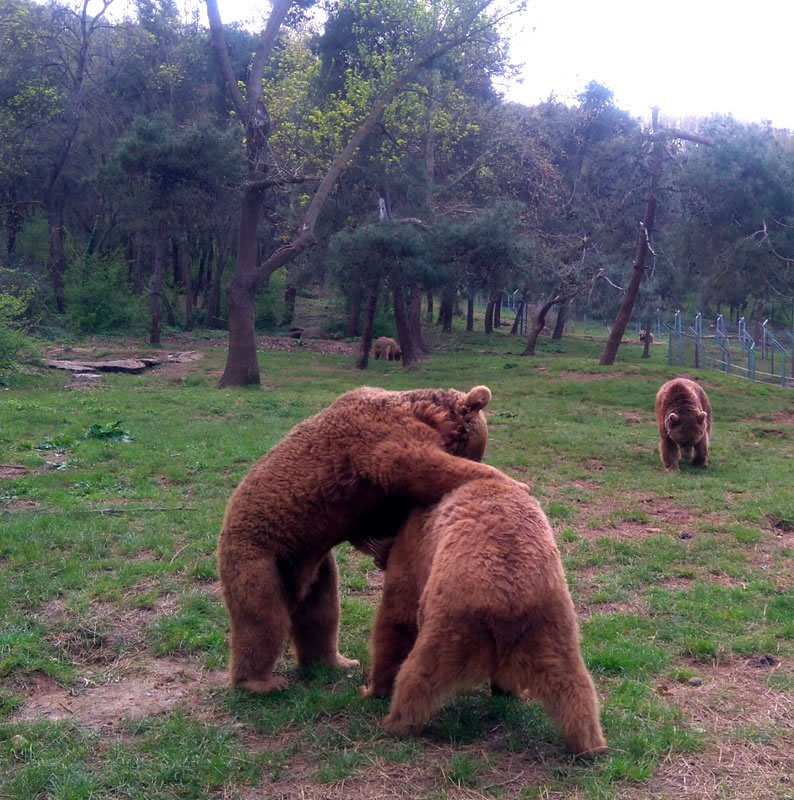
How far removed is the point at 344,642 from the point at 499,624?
2.56 m

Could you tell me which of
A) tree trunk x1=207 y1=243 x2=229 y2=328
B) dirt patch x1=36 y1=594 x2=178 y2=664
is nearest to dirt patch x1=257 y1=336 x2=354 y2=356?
tree trunk x1=207 y1=243 x2=229 y2=328

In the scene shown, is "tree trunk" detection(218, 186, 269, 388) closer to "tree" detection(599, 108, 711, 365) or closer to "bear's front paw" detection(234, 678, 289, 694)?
"tree" detection(599, 108, 711, 365)

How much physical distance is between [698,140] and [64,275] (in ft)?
82.7

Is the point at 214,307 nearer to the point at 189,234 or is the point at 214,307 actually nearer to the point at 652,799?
the point at 189,234

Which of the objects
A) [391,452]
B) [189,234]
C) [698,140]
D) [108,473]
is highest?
[698,140]

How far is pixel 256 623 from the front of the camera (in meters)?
5.36

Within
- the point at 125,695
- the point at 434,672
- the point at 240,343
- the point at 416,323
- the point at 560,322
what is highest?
the point at 560,322

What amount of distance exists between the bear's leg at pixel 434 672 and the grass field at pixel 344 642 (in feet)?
0.79

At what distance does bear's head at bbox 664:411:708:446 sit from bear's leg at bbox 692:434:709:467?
5.1 inches

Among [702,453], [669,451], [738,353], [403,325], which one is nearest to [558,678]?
[669,451]

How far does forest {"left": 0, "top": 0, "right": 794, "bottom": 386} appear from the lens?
76.3 ft

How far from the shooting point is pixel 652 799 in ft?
13.8

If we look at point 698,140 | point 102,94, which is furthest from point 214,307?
point 698,140

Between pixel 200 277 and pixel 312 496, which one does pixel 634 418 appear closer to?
pixel 312 496
